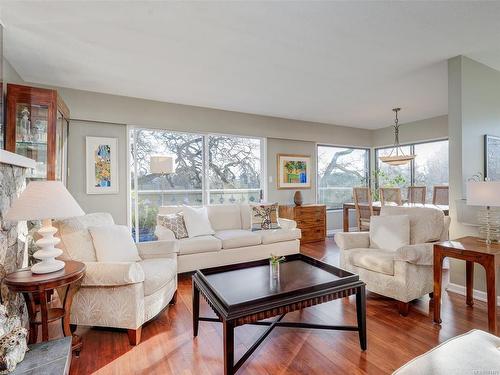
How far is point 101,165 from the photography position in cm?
396

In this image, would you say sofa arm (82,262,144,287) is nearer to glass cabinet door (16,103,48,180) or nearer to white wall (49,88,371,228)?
glass cabinet door (16,103,48,180)

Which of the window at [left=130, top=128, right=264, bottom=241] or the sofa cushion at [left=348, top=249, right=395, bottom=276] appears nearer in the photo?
the sofa cushion at [left=348, top=249, right=395, bottom=276]

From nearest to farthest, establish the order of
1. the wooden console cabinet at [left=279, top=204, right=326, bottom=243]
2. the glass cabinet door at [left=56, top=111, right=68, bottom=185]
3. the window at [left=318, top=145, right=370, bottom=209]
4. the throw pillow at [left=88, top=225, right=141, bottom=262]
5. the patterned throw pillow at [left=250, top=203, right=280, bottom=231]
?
1. the throw pillow at [left=88, top=225, right=141, bottom=262]
2. the glass cabinet door at [left=56, top=111, right=68, bottom=185]
3. the patterned throw pillow at [left=250, top=203, right=280, bottom=231]
4. the wooden console cabinet at [left=279, top=204, right=326, bottom=243]
5. the window at [left=318, top=145, right=370, bottom=209]

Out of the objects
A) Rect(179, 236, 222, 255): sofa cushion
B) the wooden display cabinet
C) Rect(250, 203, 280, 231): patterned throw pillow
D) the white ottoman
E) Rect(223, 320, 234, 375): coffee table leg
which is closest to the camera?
the white ottoman

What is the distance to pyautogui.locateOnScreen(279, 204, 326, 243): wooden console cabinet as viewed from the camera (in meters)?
5.26

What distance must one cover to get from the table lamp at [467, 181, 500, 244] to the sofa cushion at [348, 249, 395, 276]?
2.71 ft

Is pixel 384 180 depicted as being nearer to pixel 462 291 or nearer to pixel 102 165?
Result: pixel 462 291

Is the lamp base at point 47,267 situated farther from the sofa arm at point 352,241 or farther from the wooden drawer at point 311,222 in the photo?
the wooden drawer at point 311,222

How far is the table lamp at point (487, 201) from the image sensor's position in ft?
6.97

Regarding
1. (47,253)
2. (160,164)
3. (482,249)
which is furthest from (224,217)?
(482,249)

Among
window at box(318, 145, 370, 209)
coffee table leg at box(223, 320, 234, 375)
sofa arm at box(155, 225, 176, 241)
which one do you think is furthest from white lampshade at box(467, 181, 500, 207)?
window at box(318, 145, 370, 209)

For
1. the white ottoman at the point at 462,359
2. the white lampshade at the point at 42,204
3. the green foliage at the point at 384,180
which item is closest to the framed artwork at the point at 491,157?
the green foliage at the point at 384,180

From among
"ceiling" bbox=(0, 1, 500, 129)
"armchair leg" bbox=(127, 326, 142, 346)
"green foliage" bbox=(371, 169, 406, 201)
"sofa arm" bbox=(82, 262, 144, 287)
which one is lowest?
"armchair leg" bbox=(127, 326, 142, 346)

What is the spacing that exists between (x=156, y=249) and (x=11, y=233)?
45.8 inches
